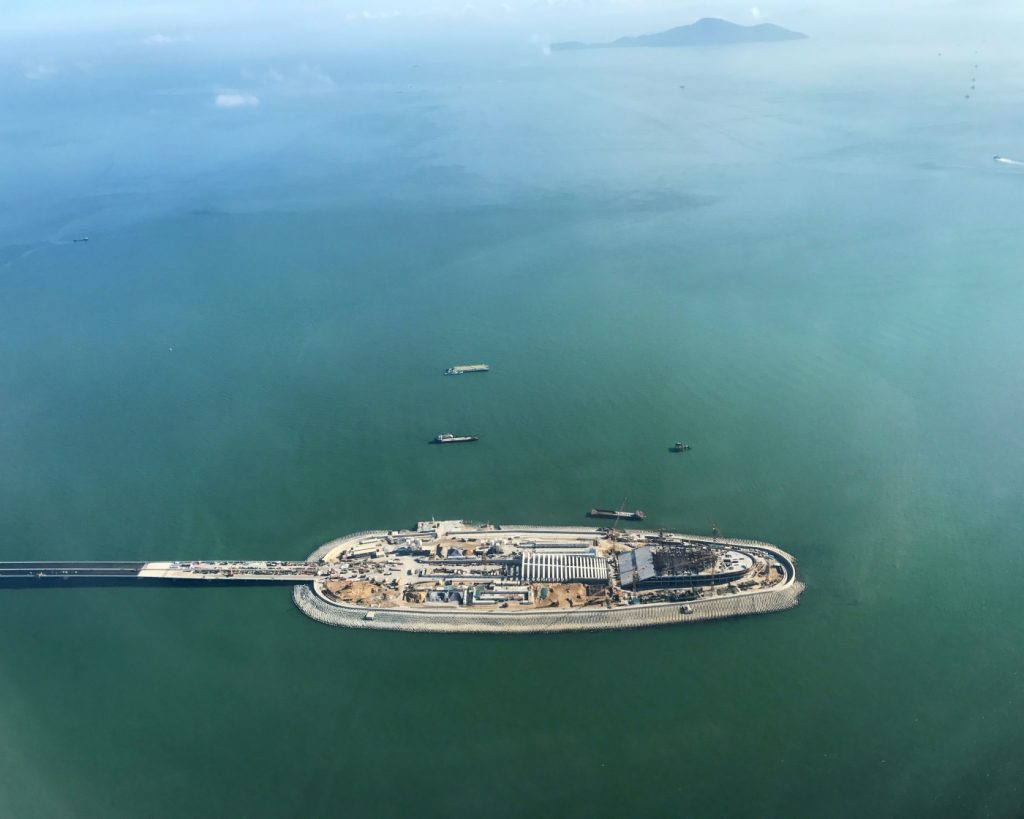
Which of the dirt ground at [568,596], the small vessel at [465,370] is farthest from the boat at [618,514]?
the small vessel at [465,370]

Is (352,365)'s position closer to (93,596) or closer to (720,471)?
→ (93,596)

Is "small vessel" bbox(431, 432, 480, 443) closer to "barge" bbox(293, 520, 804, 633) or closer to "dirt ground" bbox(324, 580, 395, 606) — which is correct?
"barge" bbox(293, 520, 804, 633)

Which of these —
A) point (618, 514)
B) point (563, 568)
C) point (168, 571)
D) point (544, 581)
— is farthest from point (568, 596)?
point (168, 571)

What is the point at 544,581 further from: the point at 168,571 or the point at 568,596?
the point at 168,571

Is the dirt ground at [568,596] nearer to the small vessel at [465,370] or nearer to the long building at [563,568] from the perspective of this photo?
the long building at [563,568]

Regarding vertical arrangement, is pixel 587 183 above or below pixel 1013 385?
above

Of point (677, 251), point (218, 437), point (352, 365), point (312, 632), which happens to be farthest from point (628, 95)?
point (312, 632)
